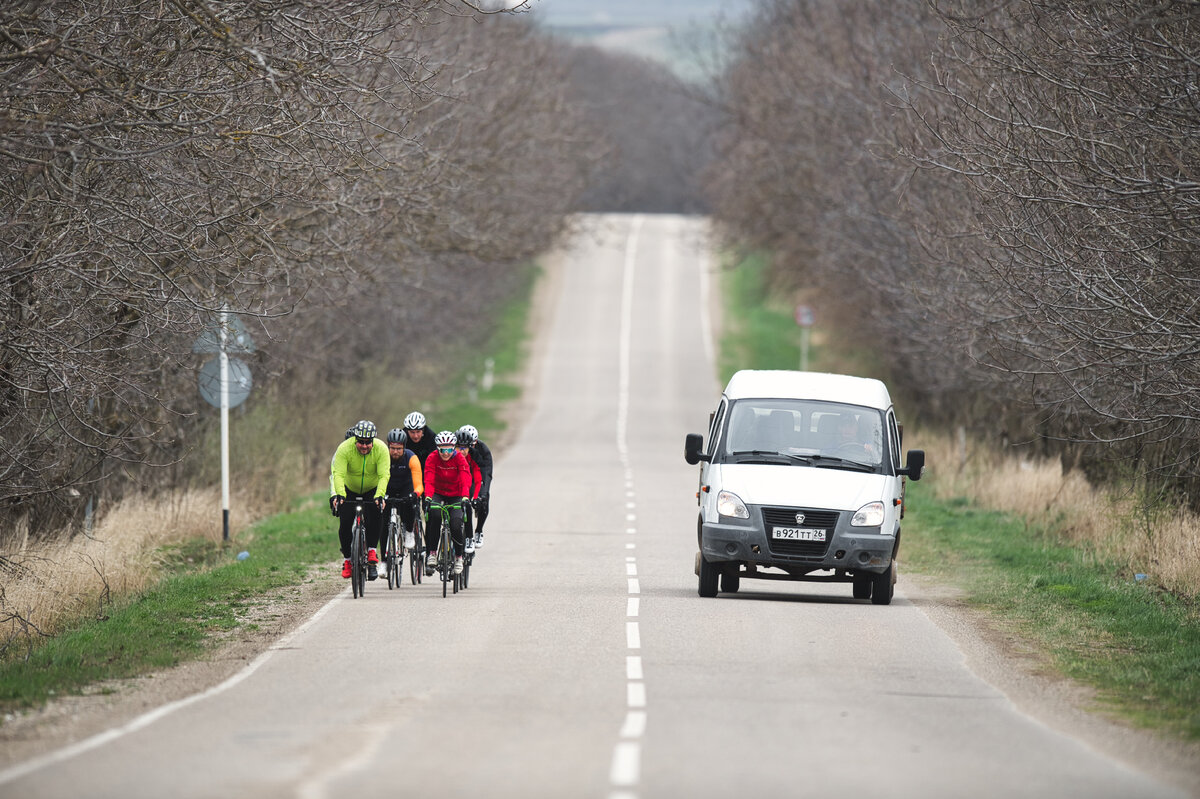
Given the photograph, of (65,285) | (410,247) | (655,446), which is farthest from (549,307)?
(65,285)

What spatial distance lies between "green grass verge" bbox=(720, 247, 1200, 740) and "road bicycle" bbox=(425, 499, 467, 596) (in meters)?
5.40

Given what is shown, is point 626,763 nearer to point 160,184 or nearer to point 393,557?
point 160,184

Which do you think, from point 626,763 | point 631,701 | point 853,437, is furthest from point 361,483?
point 626,763

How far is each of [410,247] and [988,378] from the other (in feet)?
32.0

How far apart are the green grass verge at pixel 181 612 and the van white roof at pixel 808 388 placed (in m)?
5.32

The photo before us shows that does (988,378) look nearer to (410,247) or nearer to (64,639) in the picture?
(410,247)

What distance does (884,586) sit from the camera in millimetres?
17406

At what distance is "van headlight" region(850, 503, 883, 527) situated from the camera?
16.9 m

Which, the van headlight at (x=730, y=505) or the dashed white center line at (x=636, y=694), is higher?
the van headlight at (x=730, y=505)

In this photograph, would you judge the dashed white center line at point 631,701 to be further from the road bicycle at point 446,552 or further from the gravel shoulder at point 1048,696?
the gravel shoulder at point 1048,696

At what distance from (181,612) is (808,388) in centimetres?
686

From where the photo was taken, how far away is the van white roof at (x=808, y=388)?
60.0 feet

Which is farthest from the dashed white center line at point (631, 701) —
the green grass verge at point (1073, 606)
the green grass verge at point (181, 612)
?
the green grass verge at point (181, 612)

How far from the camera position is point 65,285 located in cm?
1597
